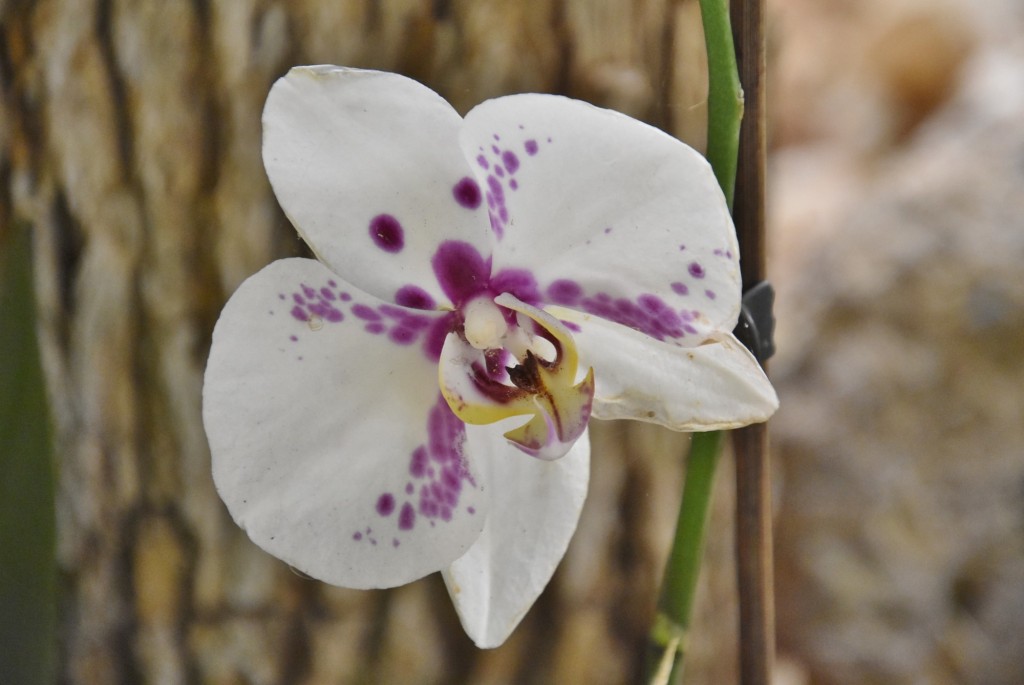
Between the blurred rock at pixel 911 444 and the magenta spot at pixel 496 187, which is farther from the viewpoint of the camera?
the blurred rock at pixel 911 444

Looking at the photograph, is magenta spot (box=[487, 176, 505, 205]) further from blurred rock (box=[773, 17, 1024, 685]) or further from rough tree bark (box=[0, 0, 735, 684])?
blurred rock (box=[773, 17, 1024, 685])

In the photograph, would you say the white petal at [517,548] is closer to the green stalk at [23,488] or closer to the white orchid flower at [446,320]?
the white orchid flower at [446,320]

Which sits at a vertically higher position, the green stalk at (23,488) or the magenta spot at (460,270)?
the magenta spot at (460,270)

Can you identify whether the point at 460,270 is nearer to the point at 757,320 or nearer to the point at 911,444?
the point at 757,320

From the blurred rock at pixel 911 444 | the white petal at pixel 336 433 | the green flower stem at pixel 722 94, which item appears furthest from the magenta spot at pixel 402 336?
the blurred rock at pixel 911 444

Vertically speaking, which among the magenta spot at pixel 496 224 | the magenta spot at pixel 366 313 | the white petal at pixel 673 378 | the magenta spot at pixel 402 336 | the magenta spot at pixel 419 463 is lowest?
the magenta spot at pixel 419 463

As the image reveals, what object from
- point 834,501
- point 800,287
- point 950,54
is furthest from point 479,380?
point 950,54

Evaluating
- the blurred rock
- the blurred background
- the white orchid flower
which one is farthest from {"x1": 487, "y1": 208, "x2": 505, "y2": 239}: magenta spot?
the blurred rock

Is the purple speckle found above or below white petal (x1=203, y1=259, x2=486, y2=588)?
above
